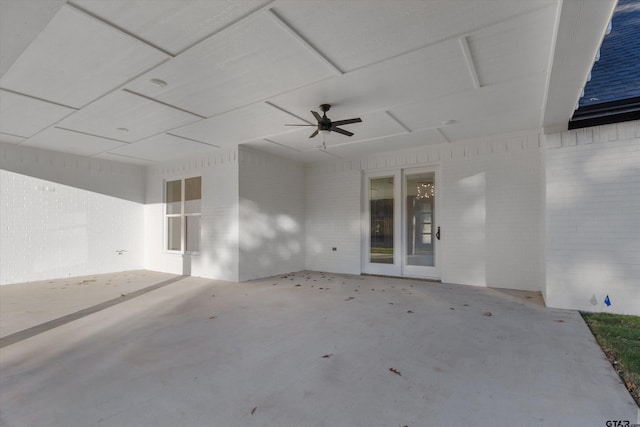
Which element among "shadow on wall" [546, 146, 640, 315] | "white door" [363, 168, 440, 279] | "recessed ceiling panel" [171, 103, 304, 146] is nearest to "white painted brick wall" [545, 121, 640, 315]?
"shadow on wall" [546, 146, 640, 315]

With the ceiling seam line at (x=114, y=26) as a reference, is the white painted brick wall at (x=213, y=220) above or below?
below

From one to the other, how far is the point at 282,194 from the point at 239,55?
14.1 feet

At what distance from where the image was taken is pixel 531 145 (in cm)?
512

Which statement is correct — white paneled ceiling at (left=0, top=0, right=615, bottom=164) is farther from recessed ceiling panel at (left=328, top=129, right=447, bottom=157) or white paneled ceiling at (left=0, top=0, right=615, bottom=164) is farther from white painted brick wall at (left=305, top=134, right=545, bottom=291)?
white painted brick wall at (left=305, top=134, right=545, bottom=291)

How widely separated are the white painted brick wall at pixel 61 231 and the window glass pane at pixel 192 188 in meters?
1.71

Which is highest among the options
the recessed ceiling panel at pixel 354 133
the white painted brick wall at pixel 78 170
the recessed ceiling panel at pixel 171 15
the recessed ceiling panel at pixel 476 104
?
the recessed ceiling panel at pixel 171 15

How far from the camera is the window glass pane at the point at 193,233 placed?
6828mm

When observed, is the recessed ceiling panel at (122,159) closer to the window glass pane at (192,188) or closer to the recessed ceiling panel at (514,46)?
the window glass pane at (192,188)

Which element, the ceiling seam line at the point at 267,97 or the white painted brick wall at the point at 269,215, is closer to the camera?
the ceiling seam line at the point at 267,97

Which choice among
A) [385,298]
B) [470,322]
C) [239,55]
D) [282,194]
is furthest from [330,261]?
[239,55]

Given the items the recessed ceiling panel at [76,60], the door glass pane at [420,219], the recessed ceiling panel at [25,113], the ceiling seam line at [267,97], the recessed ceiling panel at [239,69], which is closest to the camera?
the recessed ceiling panel at [76,60]

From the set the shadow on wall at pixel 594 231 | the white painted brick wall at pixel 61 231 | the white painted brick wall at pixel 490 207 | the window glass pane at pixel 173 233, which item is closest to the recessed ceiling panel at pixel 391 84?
the shadow on wall at pixel 594 231

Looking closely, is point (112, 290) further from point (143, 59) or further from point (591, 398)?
point (591, 398)

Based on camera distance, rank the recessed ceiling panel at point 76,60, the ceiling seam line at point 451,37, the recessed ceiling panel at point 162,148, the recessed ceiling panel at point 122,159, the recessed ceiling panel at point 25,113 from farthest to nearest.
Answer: the recessed ceiling panel at point 122,159 < the recessed ceiling panel at point 162,148 < the recessed ceiling panel at point 25,113 < the recessed ceiling panel at point 76,60 < the ceiling seam line at point 451,37
